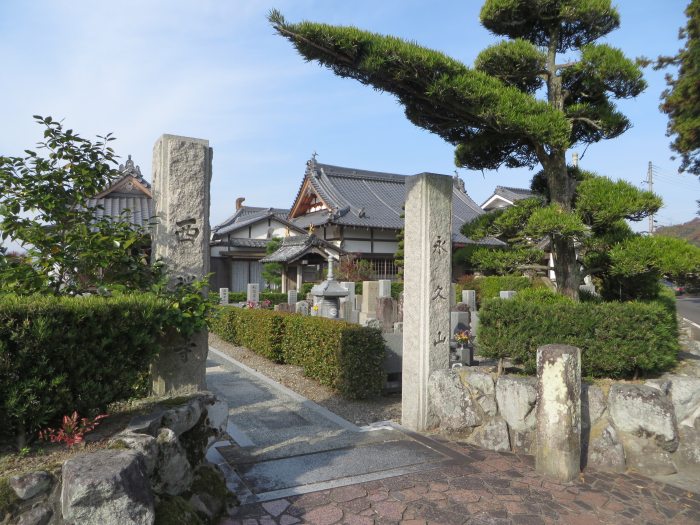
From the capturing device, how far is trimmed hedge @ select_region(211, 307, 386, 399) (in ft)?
22.8

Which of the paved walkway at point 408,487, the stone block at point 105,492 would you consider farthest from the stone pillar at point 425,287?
the stone block at point 105,492

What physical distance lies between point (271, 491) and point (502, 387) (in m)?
2.53

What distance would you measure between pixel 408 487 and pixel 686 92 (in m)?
18.4

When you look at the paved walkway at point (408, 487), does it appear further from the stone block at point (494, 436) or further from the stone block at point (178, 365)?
the stone block at point (178, 365)

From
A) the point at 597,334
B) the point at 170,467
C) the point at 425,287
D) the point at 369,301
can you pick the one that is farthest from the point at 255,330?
the point at 170,467

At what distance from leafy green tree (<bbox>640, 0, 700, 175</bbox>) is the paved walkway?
659 inches

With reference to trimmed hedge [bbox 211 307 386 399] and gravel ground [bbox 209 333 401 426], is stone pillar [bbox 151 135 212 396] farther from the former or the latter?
gravel ground [bbox 209 333 401 426]

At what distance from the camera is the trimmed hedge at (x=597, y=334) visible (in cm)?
489

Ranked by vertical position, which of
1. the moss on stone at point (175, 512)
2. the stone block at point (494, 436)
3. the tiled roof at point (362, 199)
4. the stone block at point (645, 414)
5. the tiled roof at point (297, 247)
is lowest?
the stone block at point (494, 436)

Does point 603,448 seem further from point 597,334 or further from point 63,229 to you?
point 63,229

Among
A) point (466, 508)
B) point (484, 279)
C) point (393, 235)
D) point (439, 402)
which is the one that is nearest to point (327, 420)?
point (439, 402)

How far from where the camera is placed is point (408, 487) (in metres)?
3.93

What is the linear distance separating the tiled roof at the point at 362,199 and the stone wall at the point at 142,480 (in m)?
21.2

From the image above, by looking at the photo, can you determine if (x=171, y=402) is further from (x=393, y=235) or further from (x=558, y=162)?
(x=393, y=235)
